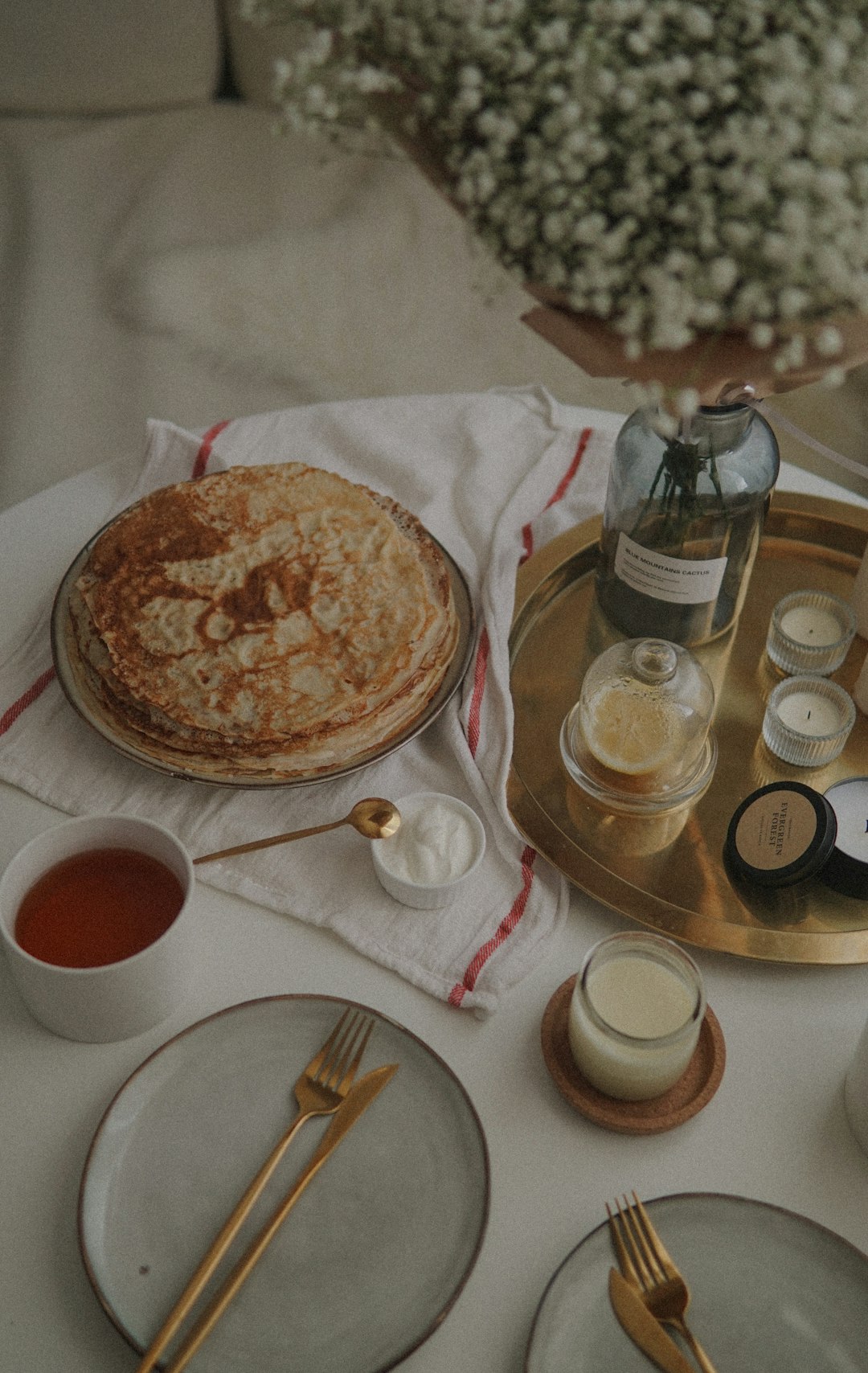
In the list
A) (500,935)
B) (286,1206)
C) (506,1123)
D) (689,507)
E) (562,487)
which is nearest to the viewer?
(286,1206)

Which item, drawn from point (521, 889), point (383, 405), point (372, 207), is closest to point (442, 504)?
point (383, 405)

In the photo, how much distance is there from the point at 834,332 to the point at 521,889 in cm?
61

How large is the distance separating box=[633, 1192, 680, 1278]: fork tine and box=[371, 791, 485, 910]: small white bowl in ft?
1.14

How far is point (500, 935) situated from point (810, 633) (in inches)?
21.1

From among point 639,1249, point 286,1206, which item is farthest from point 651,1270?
point 286,1206

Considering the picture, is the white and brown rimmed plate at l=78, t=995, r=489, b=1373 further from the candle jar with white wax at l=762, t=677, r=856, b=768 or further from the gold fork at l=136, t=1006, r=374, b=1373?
the candle jar with white wax at l=762, t=677, r=856, b=768

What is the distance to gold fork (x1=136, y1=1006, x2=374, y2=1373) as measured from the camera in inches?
35.0

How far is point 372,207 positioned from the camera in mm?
2836

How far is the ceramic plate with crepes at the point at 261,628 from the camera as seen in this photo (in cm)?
124

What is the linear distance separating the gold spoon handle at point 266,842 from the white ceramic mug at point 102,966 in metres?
0.11

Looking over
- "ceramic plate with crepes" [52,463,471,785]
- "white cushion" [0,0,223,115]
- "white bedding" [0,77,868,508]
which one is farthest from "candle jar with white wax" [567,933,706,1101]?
"white cushion" [0,0,223,115]

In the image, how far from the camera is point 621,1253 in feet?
2.99

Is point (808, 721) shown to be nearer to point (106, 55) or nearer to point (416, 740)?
point (416, 740)

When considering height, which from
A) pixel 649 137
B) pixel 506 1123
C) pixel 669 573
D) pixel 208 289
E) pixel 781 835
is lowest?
pixel 208 289
